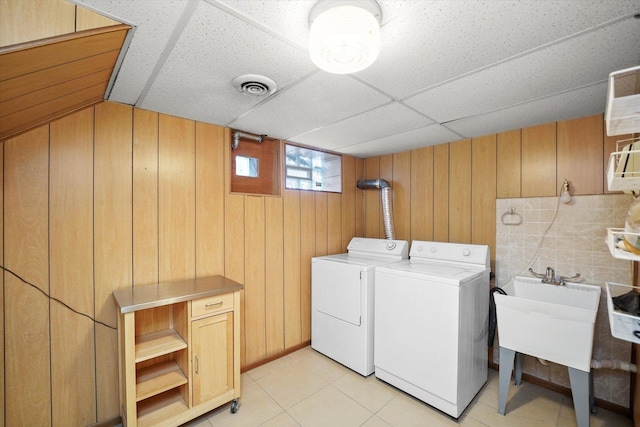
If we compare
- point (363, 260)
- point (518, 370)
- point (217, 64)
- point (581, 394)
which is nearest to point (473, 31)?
point (217, 64)

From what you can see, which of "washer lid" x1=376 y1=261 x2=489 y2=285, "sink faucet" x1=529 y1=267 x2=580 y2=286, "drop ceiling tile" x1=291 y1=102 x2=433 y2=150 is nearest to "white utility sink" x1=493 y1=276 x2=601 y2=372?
"sink faucet" x1=529 y1=267 x2=580 y2=286

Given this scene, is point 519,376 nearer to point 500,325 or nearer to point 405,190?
point 500,325

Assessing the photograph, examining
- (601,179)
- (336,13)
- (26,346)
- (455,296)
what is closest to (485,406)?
(455,296)

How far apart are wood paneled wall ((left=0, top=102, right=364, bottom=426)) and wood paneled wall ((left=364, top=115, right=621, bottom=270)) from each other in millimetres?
1656

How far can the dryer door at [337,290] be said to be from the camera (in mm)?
2377

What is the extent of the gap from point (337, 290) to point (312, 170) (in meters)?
1.38

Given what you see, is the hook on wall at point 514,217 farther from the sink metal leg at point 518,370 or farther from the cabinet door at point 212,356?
the cabinet door at point 212,356

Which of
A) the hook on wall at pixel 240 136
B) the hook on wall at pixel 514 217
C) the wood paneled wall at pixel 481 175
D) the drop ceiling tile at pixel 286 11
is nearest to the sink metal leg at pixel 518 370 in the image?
the wood paneled wall at pixel 481 175

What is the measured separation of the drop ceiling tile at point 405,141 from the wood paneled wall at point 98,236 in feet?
4.38

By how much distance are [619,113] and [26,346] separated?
123 inches

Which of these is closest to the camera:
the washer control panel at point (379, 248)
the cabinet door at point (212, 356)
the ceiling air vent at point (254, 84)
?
the ceiling air vent at point (254, 84)

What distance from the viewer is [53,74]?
1.10m

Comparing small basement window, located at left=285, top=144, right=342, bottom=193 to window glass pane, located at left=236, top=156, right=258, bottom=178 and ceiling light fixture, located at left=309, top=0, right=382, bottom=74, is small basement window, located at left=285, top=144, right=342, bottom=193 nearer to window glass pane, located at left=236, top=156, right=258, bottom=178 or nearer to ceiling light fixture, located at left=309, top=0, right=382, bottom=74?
window glass pane, located at left=236, top=156, right=258, bottom=178

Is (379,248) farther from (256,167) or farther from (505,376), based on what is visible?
(256,167)
